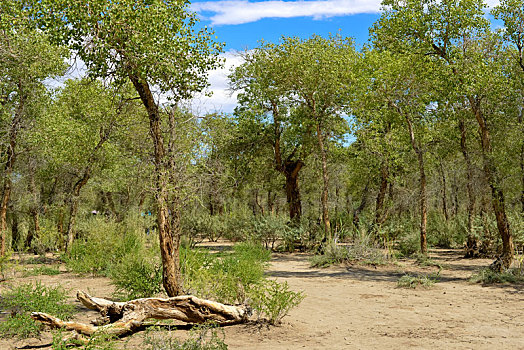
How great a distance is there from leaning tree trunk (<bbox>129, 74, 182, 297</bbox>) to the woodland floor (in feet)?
3.73

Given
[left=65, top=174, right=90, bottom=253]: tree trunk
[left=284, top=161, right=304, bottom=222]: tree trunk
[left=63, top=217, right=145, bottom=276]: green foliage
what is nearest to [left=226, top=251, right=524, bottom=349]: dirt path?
[left=63, top=217, right=145, bottom=276]: green foliage

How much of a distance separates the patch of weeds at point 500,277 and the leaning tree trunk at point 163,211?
300 inches

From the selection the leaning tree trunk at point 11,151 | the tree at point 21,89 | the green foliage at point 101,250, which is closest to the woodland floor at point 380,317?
the green foliage at point 101,250

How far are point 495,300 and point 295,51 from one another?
38.0ft

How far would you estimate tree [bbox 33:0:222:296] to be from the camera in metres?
7.15

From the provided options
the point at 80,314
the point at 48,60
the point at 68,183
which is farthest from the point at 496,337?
the point at 68,183

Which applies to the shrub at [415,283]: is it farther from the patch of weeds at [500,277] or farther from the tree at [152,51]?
the tree at [152,51]

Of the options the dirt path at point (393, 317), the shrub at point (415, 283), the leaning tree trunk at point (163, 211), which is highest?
the leaning tree trunk at point (163, 211)

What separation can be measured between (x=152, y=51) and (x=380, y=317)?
5736mm

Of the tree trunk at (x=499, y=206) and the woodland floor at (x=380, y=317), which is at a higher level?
the tree trunk at (x=499, y=206)

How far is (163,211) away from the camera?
8016mm

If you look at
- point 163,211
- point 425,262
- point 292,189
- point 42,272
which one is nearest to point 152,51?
point 163,211

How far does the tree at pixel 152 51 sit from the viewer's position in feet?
23.5

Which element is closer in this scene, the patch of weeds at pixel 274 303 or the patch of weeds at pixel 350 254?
the patch of weeds at pixel 274 303
